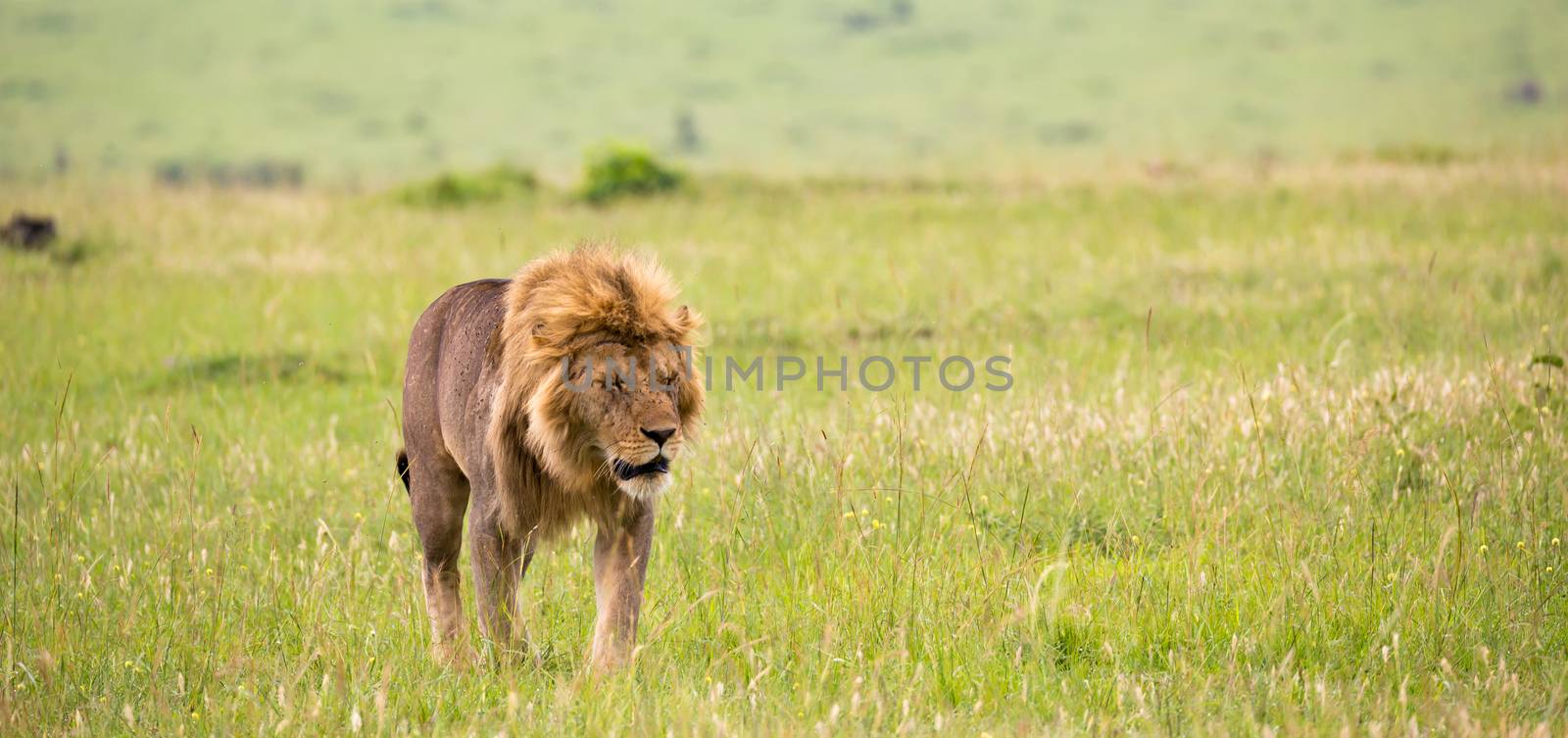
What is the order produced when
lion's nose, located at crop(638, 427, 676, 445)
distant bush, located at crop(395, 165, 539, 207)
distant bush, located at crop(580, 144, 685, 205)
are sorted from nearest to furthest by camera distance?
lion's nose, located at crop(638, 427, 676, 445)
distant bush, located at crop(580, 144, 685, 205)
distant bush, located at crop(395, 165, 539, 207)

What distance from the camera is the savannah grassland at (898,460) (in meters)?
4.73

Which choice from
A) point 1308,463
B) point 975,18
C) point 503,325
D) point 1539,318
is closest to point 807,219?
point 1539,318

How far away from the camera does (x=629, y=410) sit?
453 cm

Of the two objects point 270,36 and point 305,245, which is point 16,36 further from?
point 305,245

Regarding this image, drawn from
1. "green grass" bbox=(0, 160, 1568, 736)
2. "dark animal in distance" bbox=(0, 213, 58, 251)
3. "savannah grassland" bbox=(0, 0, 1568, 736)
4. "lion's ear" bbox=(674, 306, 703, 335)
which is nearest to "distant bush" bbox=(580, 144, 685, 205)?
"savannah grassland" bbox=(0, 0, 1568, 736)

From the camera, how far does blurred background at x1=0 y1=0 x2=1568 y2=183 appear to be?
33.7 metres

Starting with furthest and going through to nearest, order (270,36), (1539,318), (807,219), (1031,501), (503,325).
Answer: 1. (270,36)
2. (807,219)
3. (1539,318)
4. (1031,501)
5. (503,325)

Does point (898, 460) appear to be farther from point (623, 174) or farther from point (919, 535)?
point (623, 174)

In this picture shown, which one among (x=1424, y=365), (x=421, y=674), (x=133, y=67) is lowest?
(x=421, y=674)

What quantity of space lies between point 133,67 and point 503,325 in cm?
3842

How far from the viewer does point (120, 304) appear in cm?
1379

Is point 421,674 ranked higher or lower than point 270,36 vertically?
lower

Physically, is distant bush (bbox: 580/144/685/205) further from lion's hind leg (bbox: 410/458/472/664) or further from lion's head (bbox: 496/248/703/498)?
lion's head (bbox: 496/248/703/498)

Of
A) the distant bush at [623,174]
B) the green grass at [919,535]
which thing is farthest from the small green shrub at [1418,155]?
the distant bush at [623,174]
